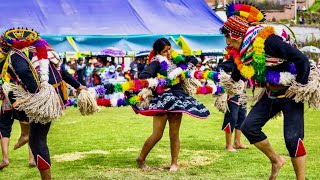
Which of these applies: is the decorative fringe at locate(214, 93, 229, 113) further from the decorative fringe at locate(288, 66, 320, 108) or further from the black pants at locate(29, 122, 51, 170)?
the black pants at locate(29, 122, 51, 170)

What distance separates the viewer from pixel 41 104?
21.7 ft

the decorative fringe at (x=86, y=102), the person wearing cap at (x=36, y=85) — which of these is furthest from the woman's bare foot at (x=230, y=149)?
the person wearing cap at (x=36, y=85)

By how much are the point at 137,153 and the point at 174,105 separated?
6.52 feet

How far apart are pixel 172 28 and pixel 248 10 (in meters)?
12.8

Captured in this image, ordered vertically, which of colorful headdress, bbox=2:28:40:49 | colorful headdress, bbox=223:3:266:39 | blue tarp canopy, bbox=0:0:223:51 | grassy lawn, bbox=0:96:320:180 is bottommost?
grassy lawn, bbox=0:96:320:180

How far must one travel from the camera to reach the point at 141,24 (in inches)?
779

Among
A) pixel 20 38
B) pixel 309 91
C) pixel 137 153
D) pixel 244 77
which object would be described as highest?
pixel 20 38

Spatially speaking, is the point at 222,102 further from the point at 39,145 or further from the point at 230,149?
the point at 39,145

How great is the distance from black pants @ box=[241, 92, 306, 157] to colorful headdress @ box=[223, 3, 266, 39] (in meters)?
0.74

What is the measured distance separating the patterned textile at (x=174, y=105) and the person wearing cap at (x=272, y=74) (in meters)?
1.34

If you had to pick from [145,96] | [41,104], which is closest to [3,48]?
[41,104]

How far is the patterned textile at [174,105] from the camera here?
316 inches

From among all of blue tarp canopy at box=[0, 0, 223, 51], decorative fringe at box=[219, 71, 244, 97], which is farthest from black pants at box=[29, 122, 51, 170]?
blue tarp canopy at box=[0, 0, 223, 51]

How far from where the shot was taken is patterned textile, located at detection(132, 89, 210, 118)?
804 cm
